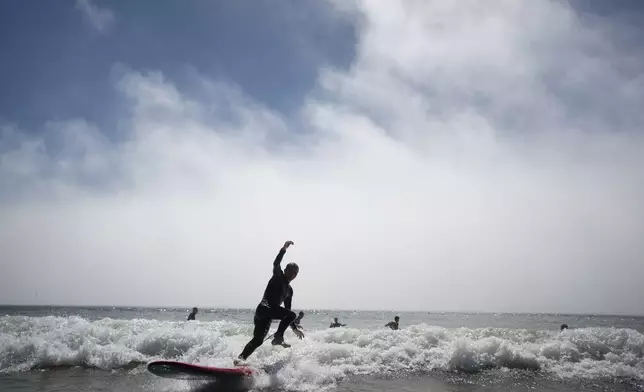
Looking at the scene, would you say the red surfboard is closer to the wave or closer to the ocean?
the ocean

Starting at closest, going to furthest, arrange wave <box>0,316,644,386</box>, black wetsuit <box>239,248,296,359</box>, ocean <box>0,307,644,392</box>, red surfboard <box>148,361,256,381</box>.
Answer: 1. red surfboard <box>148,361,256,381</box>
2. black wetsuit <box>239,248,296,359</box>
3. ocean <box>0,307,644,392</box>
4. wave <box>0,316,644,386</box>

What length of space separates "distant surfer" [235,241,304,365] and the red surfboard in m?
0.48

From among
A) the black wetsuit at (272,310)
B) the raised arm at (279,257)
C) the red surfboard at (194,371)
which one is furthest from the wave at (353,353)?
the raised arm at (279,257)

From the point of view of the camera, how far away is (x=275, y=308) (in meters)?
7.50

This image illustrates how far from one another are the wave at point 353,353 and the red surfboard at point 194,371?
91cm

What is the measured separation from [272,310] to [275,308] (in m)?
0.07

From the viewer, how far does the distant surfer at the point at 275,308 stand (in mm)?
7453

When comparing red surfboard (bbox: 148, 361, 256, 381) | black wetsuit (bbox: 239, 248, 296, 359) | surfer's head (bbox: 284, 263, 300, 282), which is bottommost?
red surfboard (bbox: 148, 361, 256, 381)

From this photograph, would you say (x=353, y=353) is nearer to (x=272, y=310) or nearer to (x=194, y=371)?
(x=272, y=310)

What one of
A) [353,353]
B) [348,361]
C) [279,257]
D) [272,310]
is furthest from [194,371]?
[353,353]

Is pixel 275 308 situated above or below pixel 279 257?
below

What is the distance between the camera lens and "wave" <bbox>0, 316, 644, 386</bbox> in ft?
30.1

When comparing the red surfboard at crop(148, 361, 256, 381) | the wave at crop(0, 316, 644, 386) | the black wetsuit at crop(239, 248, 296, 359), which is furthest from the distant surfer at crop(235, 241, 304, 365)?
the wave at crop(0, 316, 644, 386)

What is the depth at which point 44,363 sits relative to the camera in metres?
9.50
